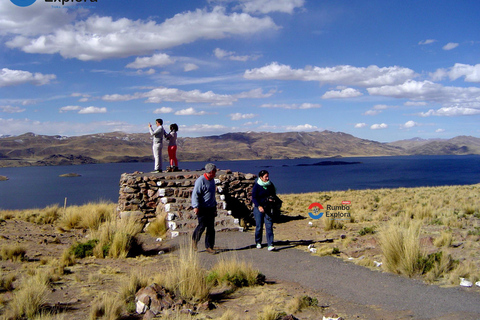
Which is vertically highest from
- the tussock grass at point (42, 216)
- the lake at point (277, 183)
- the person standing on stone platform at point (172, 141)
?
the person standing on stone platform at point (172, 141)

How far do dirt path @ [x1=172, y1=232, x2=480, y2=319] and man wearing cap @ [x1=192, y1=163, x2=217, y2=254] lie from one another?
0.46 metres

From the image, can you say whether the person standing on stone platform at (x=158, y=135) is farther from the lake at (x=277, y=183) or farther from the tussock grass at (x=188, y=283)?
the lake at (x=277, y=183)

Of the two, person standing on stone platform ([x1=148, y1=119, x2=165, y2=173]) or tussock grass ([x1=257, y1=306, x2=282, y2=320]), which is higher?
person standing on stone platform ([x1=148, y1=119, x2=165, y2=173])

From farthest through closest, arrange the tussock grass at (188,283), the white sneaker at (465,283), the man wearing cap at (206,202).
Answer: the man wearing cap at (206,202) < the white sneaker at (465,283) < the tussock grass at (188,283)

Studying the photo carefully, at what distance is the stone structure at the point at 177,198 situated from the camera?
12359 mm

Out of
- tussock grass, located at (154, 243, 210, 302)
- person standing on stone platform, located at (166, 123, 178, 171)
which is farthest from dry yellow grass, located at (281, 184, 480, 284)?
person standing on stone platform, located at (166, 123, 178, 171)

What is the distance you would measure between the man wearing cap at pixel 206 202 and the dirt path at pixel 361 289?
1.50 ft

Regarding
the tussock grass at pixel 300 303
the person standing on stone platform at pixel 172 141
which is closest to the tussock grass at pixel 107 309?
the tussock grass at pixel 300 303

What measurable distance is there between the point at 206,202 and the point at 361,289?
377 centimetres

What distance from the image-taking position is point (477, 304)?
5.63m

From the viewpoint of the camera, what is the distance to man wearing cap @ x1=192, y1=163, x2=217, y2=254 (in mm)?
8594

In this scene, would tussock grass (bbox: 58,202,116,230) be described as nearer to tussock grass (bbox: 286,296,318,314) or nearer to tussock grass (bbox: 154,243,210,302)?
tussock grass (bbox: 154,243,210,302)

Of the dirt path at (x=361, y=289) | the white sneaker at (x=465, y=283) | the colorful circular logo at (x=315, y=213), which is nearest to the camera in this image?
the dirt path at (x=361, y=289)

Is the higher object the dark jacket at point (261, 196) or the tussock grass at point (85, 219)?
the dark jacket at point (261, 196)
